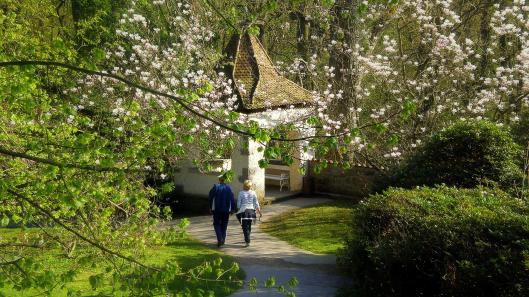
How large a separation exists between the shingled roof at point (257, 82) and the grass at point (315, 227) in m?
3.52

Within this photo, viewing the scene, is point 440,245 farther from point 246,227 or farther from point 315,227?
point 315,227

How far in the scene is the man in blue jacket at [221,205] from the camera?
1356 cm

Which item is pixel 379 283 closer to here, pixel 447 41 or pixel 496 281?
pixel 496 281

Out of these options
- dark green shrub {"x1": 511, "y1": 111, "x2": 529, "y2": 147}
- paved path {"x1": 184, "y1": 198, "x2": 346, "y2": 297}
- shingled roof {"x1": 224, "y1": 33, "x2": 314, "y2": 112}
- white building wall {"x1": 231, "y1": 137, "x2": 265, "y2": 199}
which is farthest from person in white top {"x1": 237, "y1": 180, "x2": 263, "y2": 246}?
dark green shrub {"x1": 511, "y1": 111, "x2": 529, "y2": 147}

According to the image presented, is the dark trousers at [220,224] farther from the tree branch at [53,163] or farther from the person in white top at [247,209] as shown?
the tree branch at [53,163]

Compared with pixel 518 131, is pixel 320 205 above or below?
below

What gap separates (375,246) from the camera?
8859 mm

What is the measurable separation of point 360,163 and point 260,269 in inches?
372

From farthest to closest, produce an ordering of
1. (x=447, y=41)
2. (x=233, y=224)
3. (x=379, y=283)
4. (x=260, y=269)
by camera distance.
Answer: (x=447, y=41)
(x=233, y=224)
(x=260, y=269)
(x=379, y=283)

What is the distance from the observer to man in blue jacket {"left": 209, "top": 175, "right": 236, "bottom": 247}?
13562mm

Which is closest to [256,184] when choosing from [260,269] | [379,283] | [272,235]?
[272,235]

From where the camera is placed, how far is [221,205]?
44.7 feet

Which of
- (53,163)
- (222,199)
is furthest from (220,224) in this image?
(53,163)

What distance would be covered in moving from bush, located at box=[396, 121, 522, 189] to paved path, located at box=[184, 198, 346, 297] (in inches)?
113
